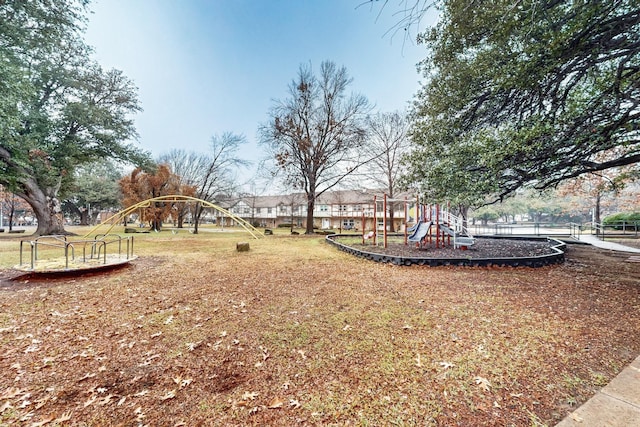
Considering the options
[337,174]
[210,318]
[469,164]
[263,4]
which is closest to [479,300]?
[469,164]

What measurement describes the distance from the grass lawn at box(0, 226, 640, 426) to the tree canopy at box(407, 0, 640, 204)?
296 centimetres

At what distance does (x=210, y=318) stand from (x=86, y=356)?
1.38 metres

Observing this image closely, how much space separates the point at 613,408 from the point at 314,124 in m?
20.4

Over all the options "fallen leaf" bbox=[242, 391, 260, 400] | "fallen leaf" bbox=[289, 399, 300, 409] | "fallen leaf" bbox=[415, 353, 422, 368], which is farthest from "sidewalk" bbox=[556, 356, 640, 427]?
"fallen leaf" bbox=[242, 391, 260, 400]

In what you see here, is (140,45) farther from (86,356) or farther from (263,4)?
(86,356)

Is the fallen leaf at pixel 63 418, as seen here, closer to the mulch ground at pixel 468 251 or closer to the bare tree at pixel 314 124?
the mulch ground at pixel 468 251

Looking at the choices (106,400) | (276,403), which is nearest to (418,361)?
(276,403)

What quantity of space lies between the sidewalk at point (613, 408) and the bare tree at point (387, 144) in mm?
21140

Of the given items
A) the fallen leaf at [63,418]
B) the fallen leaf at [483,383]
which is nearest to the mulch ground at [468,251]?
the fallen leaf at [483,383]

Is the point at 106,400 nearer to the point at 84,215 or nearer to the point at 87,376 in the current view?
the point at 87,376

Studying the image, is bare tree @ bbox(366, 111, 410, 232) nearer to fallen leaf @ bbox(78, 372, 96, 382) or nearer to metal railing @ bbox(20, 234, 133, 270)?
metal railing @ bbox(20, 234, 133, 270)

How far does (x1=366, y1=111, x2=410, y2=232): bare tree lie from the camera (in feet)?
74.6

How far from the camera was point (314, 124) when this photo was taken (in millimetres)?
20312

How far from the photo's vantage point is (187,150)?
35594mm
